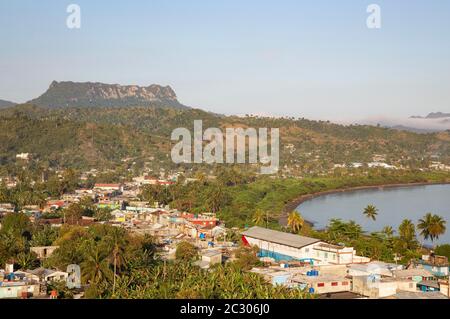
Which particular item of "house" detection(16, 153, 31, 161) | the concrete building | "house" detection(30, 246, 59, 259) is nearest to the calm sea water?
the concrete building

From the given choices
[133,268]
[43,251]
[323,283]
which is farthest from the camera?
[43,251]

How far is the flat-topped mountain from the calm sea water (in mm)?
118680

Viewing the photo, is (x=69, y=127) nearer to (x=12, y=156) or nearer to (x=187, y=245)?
(x=12, y=156)

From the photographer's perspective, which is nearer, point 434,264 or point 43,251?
point 434,264

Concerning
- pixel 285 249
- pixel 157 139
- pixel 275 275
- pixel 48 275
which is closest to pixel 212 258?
pixel 275 275

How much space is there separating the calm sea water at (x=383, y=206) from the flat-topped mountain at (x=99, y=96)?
119 metres

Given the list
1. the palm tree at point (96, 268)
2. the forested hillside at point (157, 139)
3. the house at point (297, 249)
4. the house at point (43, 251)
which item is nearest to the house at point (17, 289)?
the palm tree at point (96, 268)

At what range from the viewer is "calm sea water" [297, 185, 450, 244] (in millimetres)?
31203

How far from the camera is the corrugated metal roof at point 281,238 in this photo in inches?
715

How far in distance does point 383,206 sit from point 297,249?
20990 mm

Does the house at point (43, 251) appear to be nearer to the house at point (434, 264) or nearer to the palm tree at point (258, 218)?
the palm tree at point (258, 218)

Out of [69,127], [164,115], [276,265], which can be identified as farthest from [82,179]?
[164,115]

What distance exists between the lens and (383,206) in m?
37.5

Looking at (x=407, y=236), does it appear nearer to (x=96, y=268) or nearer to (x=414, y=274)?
(x=414, y=274)
